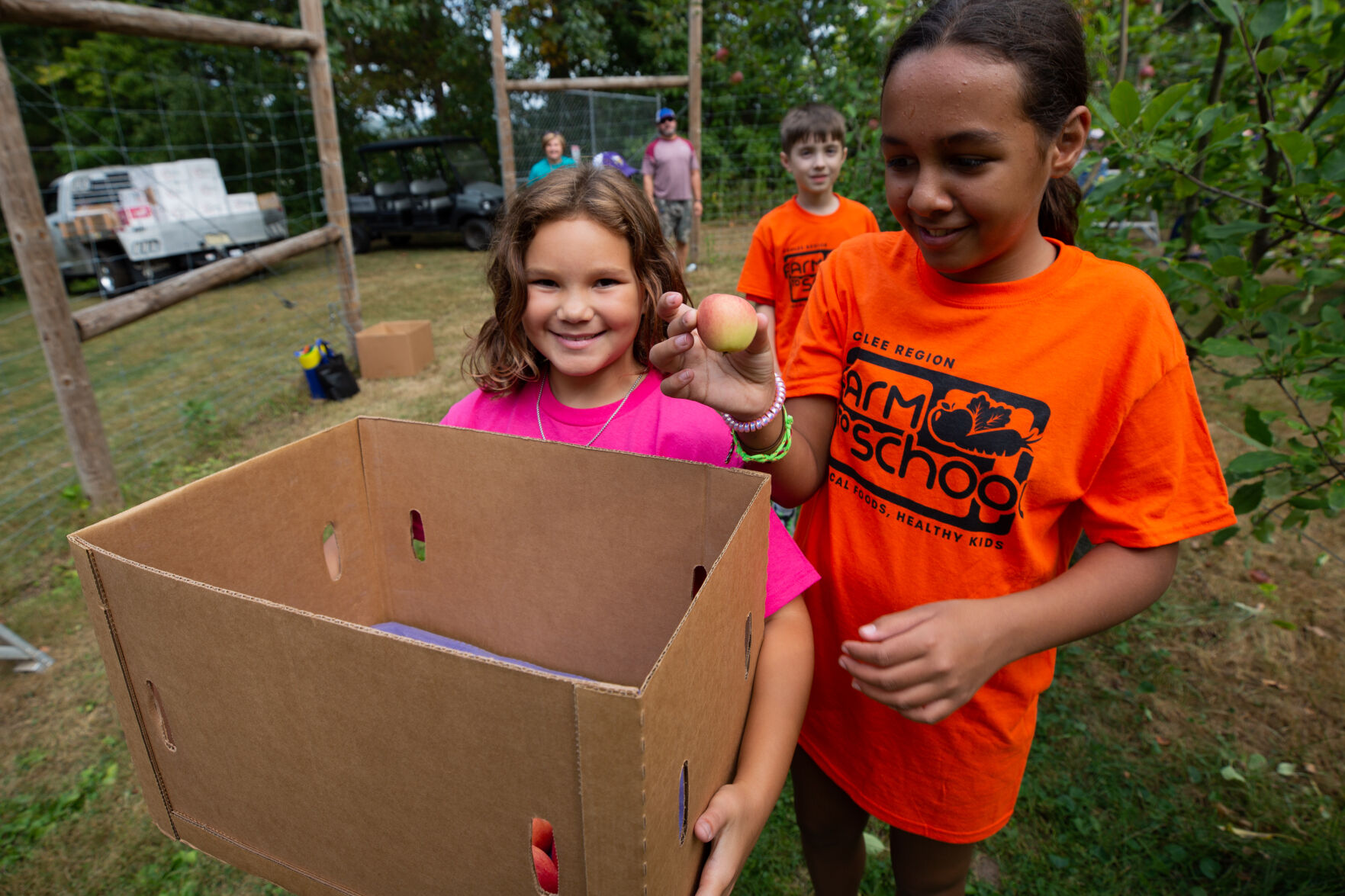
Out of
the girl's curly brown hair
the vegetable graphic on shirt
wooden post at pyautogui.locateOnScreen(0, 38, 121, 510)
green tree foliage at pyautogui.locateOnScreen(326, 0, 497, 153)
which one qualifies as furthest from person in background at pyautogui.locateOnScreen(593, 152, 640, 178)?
green tree foliage at pyautogui.locateOnScreen(326, 0, 497, 153)

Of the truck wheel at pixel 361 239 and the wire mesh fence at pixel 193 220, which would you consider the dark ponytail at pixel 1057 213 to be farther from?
the truck wheel at pixel 361 239

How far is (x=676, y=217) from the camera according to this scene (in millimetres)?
8266

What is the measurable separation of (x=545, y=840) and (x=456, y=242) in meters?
13.9

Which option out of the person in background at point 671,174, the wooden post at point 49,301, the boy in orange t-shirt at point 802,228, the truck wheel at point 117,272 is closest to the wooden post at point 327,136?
the wooden post at point 49,301

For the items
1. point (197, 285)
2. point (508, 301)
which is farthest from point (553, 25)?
point (508, 301)

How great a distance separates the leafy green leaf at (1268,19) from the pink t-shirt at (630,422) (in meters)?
1.28

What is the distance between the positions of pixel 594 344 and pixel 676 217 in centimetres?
733

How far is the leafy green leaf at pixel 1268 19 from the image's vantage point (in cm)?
139

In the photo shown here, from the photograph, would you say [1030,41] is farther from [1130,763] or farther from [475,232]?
[475,232]

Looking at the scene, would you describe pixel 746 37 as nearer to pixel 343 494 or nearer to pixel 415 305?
pixel 415 305

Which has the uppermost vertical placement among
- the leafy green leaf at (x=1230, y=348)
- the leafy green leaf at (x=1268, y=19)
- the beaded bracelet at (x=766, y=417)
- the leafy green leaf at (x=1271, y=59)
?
the leafy green leaf at (x=1268, y=19)

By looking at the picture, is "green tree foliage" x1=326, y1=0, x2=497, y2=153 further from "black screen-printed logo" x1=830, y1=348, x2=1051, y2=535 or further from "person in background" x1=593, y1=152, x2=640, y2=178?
"black screen-printed logo" x1=830, y1=348, x2=1051, y2=535

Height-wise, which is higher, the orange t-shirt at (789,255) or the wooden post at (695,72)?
the wooden post at (695,72)

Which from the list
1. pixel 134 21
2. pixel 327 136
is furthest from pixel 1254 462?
pixel 327 136
